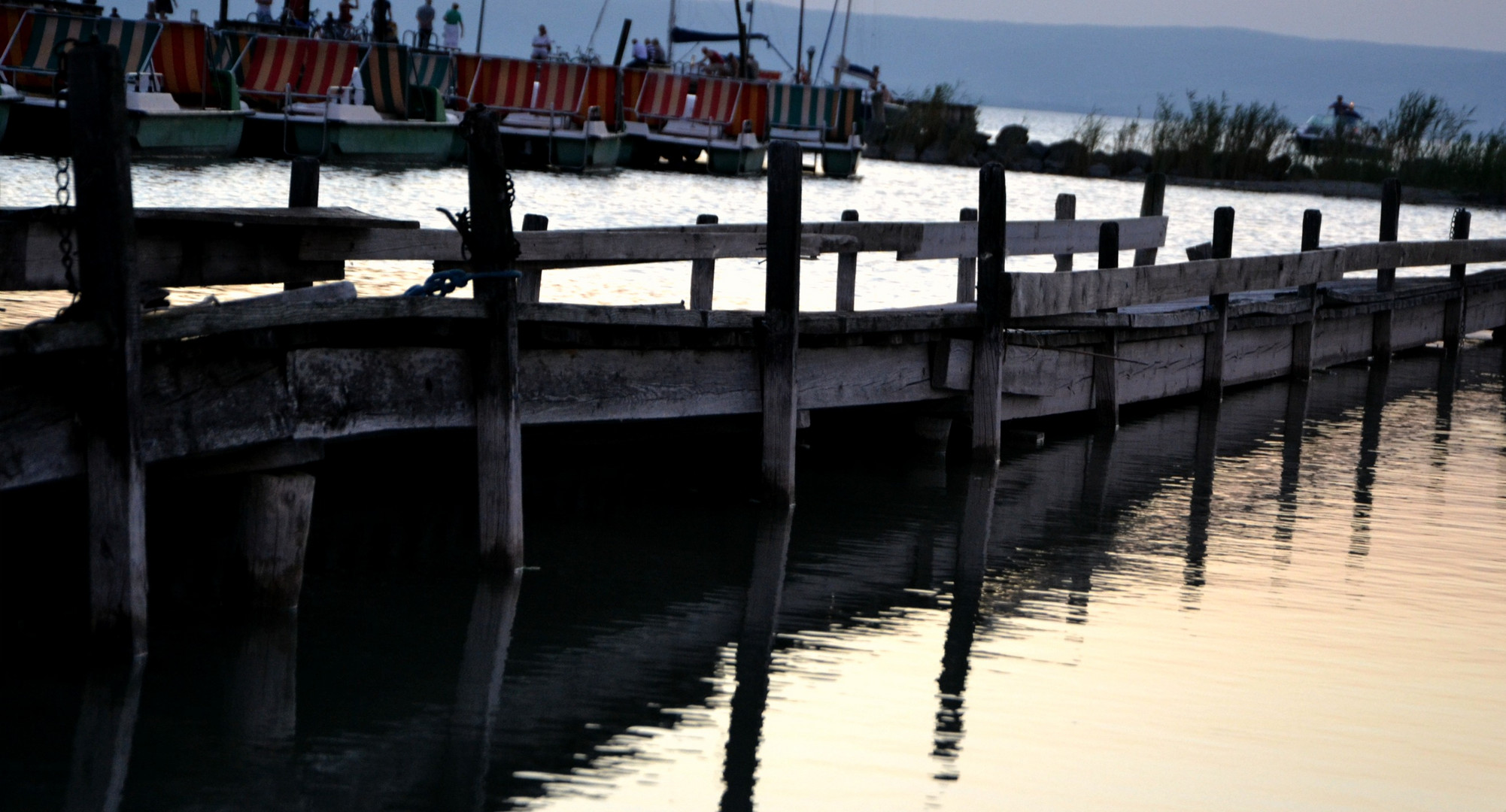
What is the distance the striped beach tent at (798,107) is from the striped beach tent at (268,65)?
13805 millimetres

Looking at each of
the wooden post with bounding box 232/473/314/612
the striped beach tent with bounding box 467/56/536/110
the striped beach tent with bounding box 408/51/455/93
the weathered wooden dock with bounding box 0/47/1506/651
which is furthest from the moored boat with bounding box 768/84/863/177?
the wooden post with bounding box 232/473/314/612

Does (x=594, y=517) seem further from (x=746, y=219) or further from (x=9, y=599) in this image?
(x=746, y=219)

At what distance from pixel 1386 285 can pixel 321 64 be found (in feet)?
73.5

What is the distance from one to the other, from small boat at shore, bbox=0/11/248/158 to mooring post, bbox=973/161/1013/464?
63.9 feet

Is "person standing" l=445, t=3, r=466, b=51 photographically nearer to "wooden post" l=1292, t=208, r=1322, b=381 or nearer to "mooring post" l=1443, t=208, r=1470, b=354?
"mooring post" l=1443, t=208, r=1470, b=354

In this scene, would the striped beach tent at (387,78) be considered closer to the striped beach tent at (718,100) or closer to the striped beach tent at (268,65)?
the striped beach tent at (268,65)

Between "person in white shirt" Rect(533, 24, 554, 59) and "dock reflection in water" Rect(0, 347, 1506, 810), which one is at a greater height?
"person in white shirt" Rect(533, 24, 554, 59)

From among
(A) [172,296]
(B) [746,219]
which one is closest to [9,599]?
(A) [172,296]

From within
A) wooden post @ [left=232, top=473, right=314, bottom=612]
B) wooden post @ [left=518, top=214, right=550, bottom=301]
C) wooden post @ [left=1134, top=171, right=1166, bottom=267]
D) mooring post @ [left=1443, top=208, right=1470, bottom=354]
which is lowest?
wooden post @ [left=232, top=473, right=314, bottom=612]

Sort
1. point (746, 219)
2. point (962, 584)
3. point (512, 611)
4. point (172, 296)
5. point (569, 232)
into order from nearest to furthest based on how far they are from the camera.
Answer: point (512, 611), point (962, 584), point (569, 232), point (172, 296), point (746, 219)

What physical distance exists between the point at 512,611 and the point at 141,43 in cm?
2395

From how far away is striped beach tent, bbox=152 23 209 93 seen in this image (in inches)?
1119

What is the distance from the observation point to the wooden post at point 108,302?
5383 mm

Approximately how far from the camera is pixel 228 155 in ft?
95.4
